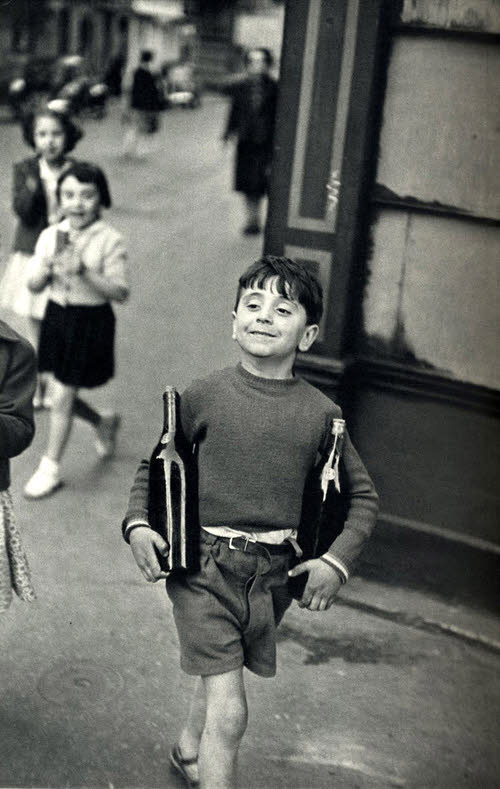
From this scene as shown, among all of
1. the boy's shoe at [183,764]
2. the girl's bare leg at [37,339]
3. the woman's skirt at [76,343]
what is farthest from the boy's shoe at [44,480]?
the boy's shoe at [183,764]

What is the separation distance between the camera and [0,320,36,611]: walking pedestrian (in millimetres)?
3236

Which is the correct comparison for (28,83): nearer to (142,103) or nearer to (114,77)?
(114,77)

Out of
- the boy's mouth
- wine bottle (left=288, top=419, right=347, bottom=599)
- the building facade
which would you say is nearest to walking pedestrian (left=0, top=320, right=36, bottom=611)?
the boy's mouth

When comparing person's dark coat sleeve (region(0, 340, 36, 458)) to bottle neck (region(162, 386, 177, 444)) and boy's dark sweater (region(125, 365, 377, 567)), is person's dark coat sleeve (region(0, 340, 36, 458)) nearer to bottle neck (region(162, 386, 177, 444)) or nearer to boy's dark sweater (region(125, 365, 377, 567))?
boy's dark sweater (region(125, 365, 377, 567))

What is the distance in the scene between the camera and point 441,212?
441cm

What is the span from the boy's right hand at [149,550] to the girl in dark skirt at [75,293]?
109 inches

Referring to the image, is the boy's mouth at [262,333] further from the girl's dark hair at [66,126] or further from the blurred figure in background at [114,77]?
the blurred figure in background at [114,77]

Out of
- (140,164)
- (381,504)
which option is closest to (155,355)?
(381,504)

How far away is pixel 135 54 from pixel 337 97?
118 feet

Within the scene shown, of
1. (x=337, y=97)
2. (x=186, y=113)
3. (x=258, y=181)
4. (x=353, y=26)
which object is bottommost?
(x=186, y=113)

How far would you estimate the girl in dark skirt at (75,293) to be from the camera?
544cm

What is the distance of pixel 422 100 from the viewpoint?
4.33 metres

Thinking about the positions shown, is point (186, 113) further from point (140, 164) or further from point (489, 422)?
point (489, 422)

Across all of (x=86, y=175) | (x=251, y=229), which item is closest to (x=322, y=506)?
(x=86, y=175)
